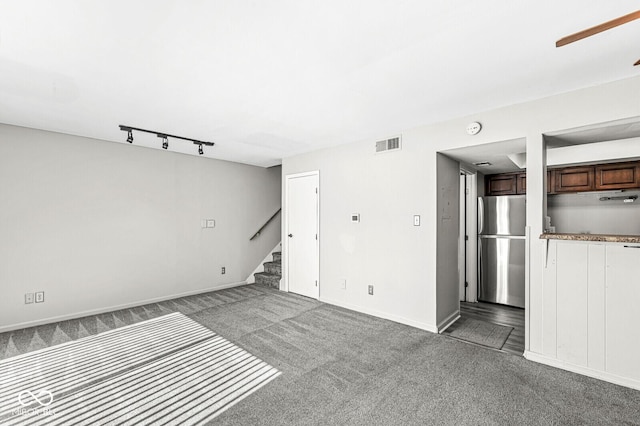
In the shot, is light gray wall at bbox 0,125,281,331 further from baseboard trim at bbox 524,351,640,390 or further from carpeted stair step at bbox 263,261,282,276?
baseboard trim at bbox 524,351,640,390

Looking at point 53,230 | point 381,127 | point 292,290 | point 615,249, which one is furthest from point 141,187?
point 615,249

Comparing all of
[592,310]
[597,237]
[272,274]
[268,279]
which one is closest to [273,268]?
[272,274]

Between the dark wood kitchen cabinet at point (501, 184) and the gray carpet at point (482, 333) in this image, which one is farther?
the dark wood kitchen cabinet at point (501, 184)

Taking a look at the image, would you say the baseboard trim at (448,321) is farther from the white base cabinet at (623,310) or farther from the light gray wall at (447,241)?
the white base cabinet at (623,310)

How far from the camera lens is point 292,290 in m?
5.12

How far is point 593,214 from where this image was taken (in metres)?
3.94

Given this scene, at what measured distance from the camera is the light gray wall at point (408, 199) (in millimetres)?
2608

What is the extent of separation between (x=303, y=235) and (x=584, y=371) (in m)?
3.65

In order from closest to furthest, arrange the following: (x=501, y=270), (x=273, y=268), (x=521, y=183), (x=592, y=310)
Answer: (x=592, y=310)
(x=501, y=270)
(x=521, y=183)
(x=273, y=268)

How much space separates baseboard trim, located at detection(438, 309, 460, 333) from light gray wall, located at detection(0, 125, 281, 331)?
3.70 m

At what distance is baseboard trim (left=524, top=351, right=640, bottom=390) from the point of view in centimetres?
228

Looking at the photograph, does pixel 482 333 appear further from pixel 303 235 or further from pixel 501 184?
pixel 303 235

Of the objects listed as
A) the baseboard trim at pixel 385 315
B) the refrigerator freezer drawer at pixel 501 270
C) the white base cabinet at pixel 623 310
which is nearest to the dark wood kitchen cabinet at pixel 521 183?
the refrigerator freezer drawer at pixel 501 270

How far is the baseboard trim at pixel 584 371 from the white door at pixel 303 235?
281 cm
